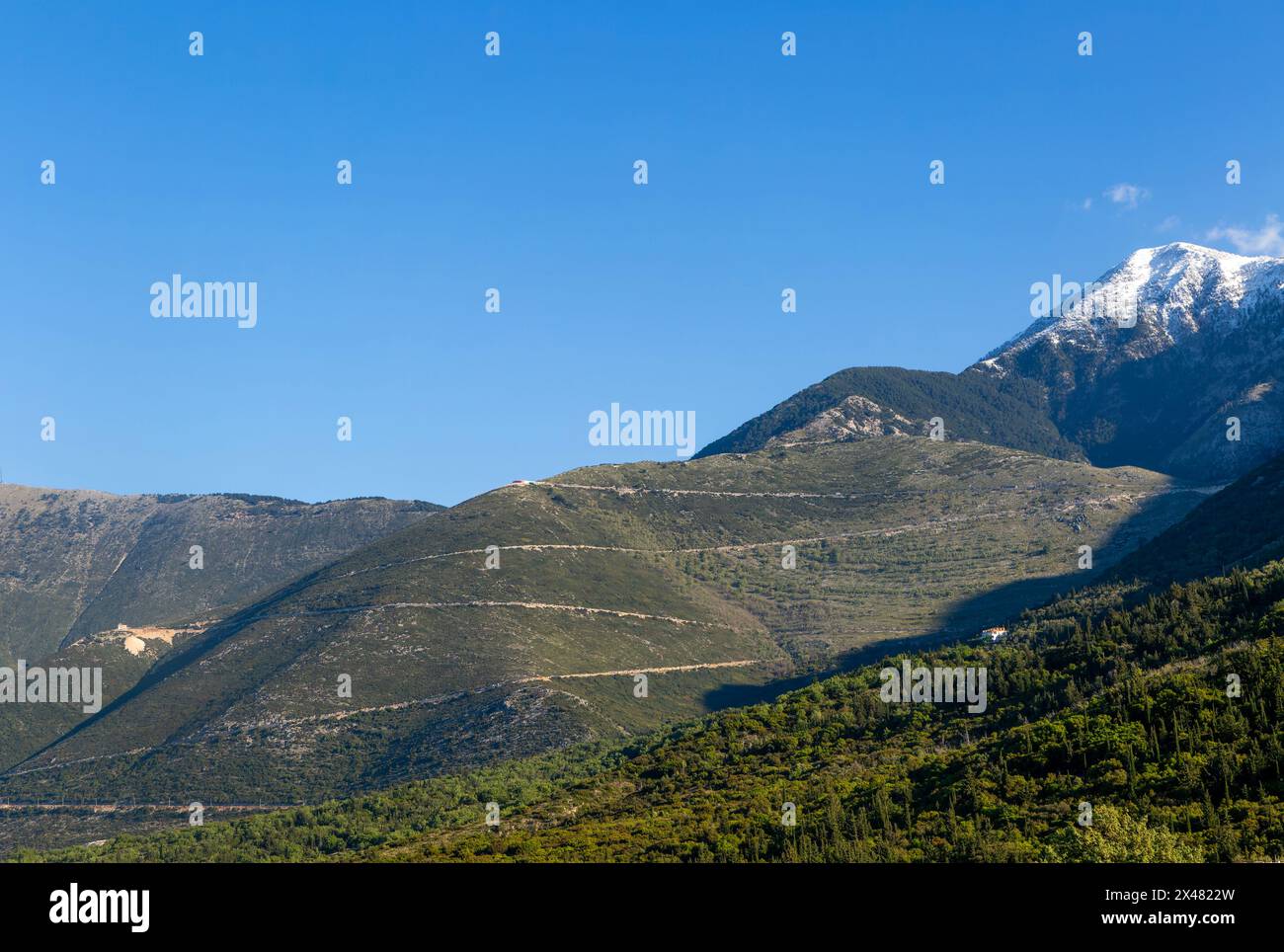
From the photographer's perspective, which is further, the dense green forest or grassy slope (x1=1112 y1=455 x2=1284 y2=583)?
grassy slope (x1=1112 y1=455 x2=1284 y2=583)

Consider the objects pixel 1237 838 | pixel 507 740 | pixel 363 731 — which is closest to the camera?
pixel 1237 838

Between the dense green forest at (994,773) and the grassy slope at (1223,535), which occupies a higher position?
the grassy slope at (1223,535)

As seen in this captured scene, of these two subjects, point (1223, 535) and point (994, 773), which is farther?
point (1223, 535)

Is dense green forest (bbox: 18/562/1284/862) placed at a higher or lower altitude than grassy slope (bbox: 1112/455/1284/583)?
lower

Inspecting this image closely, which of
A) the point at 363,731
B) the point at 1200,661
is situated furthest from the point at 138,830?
the point at 1200,661

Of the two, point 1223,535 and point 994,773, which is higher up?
point 1223,535

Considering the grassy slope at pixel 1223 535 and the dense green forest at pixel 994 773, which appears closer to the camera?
the dense green forest at pixel 994 773
